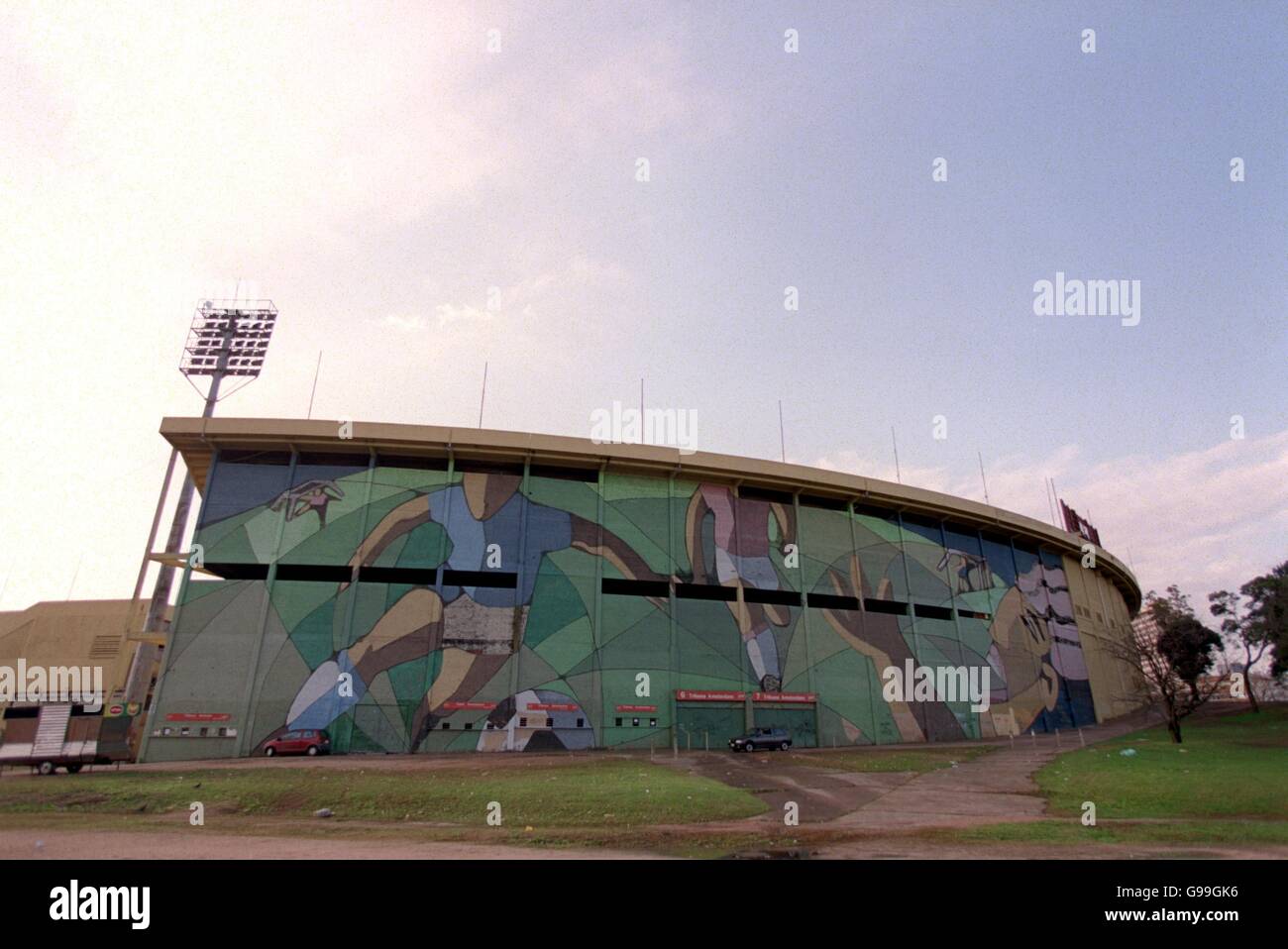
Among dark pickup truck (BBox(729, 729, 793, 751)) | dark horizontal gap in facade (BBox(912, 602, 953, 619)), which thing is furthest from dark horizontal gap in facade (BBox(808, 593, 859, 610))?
dark pickup truck (BBox(729, 729, 793, 751))

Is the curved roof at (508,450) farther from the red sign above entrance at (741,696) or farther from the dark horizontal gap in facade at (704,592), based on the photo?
the red sign above entrance at (741,696)

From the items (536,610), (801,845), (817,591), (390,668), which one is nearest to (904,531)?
(817,591)

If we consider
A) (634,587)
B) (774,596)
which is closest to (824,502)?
(774,596)

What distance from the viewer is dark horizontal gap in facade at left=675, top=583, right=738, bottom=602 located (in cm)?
4022

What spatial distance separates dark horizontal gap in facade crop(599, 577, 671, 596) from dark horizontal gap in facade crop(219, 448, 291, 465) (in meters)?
19.9

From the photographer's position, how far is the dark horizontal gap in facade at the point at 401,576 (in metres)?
36.2

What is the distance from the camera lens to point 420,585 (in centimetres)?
3562

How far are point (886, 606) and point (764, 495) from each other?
12.0 meters

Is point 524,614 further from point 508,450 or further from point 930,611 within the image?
point 930,611

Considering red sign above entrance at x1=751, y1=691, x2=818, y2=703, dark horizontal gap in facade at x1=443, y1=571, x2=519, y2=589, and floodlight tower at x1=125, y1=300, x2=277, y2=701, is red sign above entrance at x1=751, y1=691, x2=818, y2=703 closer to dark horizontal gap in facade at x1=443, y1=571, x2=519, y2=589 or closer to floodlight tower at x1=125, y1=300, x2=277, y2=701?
dark horizontal gap in facade at x1=443, y1=571, x2=519, y2=589

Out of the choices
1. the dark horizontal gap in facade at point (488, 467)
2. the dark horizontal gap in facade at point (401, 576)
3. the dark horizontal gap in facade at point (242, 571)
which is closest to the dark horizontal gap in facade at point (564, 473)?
the dark horizontal gap in facade at point (488, 467)

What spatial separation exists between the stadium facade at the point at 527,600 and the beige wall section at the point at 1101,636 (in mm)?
20838
